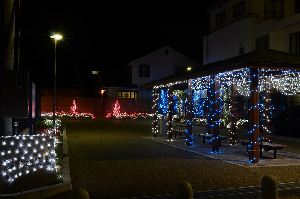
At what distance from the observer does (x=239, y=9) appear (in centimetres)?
3006

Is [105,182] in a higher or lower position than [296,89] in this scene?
lower

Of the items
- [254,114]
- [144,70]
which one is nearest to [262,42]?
[254,114]

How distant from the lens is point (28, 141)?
725 cm

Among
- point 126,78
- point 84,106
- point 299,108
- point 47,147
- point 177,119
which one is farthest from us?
point 126,78

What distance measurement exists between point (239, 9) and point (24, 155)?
88.1 feet

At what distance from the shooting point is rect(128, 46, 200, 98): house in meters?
46.0

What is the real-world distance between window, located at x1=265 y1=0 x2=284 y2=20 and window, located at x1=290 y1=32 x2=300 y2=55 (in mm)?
5219

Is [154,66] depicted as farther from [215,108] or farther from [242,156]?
[242,156]

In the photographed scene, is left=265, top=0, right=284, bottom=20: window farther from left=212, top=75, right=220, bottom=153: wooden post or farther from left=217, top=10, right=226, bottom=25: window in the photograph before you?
left=212, top=75, right=220, bottom=153: wooden post

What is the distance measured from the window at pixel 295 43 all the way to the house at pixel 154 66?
2315cm

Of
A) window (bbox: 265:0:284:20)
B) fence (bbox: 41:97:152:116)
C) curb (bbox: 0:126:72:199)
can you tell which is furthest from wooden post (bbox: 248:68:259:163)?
fence (bbox: 41:97:152:116)

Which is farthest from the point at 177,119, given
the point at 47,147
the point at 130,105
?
the point at 47,147

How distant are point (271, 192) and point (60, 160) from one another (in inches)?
268

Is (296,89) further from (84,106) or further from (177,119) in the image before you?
(84,106)
